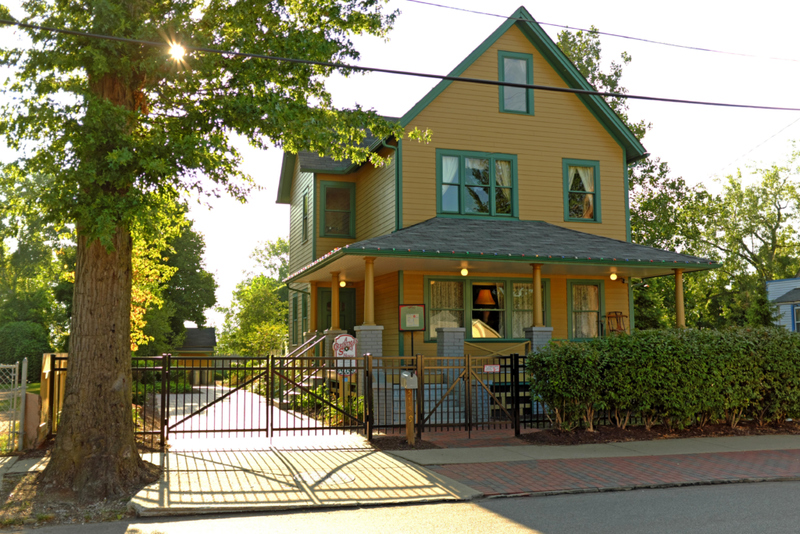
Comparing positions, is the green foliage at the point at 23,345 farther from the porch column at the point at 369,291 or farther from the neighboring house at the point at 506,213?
the porch column at the point at 369,291

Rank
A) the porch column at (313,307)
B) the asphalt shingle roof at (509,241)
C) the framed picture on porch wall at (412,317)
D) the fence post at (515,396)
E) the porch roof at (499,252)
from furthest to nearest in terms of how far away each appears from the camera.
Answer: the porch column at (313,307) → the framed picture on porch wall at (412,317) → the asphalt shingle roof at (509,241) → the porch roof at (499,252) → the fence post at (515,396)

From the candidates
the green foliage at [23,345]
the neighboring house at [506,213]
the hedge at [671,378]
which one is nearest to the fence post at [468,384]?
the hedge at [671,378]

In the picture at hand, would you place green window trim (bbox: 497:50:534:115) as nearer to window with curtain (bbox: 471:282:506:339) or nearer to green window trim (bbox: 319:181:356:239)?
window with curtain (bbox: 471:282:506:339)

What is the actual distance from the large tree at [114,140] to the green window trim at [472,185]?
8.07m

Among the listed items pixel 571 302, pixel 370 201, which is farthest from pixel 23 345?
pixel 571 302

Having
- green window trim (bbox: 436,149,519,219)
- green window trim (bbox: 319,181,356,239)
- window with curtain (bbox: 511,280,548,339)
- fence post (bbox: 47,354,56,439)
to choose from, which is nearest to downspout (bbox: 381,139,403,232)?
green window trim (bbox: 436,149,519,219)

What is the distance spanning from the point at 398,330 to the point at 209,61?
9.28m

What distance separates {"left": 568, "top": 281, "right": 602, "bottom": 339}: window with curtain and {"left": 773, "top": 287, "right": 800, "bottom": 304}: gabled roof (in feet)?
66.7

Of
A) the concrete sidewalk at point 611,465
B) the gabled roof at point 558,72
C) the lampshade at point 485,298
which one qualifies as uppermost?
the gabled roof at point 558,72

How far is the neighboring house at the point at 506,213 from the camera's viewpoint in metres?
16.8

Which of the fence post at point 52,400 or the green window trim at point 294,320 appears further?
the green window trim at point 294,320

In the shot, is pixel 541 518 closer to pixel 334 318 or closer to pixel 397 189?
pixel 397 189

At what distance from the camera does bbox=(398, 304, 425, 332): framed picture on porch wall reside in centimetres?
1628

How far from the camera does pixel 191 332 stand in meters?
47.0
